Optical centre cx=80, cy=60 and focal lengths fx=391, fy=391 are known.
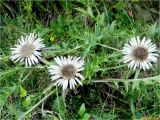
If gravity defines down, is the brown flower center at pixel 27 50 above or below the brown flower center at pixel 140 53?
above

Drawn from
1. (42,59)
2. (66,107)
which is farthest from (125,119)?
(42,59)

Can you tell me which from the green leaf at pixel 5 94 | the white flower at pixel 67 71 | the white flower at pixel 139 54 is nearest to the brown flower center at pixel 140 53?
the white flower at pixel 139 54

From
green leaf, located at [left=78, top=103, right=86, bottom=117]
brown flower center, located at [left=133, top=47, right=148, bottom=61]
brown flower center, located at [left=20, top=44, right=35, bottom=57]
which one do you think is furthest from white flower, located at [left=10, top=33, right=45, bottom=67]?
brown flower center, located at [left=133, top=47, right=148, bottom=61]

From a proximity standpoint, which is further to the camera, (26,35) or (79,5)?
(79,5)

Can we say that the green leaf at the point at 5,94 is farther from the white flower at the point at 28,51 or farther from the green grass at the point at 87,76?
the white flower at the point at 28,51

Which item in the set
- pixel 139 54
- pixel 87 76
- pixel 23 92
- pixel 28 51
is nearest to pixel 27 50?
pixel 28 51

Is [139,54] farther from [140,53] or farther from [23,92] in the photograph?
[23,92]

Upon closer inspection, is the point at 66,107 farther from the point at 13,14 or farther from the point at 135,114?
the point at 13,14
